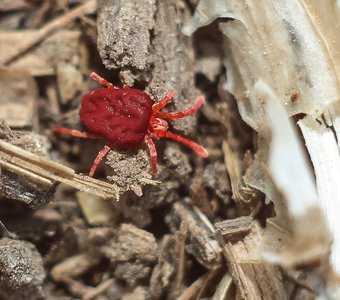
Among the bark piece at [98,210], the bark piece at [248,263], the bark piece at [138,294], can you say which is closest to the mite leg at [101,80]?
the bark piece at [98,210]

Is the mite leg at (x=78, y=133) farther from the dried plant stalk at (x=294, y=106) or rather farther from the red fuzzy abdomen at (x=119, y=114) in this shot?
the dried plant stalk at (x=294, y=106)

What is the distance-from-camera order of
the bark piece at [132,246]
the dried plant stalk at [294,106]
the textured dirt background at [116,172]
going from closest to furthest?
the dried plant stalk at [294,106], the textured dirt background at [116,172], the bark piece at [132,246]

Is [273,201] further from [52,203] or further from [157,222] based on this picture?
[52,203]

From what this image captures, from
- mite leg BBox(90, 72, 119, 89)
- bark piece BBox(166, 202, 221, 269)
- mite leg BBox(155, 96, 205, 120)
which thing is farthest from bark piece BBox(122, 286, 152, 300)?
mite leg BBox(90, 72, 119, 89)

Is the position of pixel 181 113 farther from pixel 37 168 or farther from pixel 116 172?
pixel 37 168

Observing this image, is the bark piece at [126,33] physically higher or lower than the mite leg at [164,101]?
higher

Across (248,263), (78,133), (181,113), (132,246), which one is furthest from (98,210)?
(248,263)
